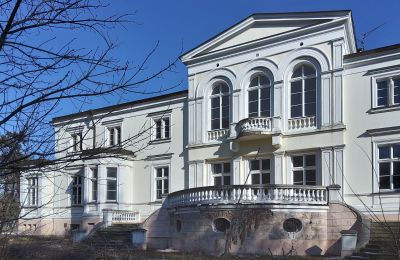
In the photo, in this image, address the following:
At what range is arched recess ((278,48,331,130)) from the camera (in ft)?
79.9

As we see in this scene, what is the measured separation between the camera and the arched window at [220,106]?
28.2 metres

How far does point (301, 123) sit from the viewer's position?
990 inches

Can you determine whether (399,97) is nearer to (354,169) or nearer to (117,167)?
(354,169)

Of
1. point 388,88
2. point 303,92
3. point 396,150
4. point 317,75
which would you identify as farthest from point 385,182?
point 317,75

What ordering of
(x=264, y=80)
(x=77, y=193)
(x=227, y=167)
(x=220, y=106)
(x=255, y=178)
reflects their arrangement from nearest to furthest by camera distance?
1. (x=264, y=80)
2. (x=255, y=178)
3. (x=227, y=167)
4. (x=220, y=106)
5. (x=77, y=193)

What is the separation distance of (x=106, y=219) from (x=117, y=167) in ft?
12.7

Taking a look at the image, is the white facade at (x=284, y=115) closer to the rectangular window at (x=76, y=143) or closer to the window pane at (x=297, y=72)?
the window pane at (x=297, y=72)

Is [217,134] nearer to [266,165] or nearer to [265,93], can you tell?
[266,165]

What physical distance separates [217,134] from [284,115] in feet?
13.6

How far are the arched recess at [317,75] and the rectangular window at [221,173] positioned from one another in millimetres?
4333

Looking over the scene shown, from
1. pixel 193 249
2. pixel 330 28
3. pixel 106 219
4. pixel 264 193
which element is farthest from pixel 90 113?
pixel 106 219

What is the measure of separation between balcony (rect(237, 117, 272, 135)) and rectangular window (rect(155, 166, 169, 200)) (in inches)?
282

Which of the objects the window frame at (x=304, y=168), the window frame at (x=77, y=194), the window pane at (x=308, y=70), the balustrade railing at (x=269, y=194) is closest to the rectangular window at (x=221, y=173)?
the window frame at (x=304, y=168)

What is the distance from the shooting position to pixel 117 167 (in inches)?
1275
